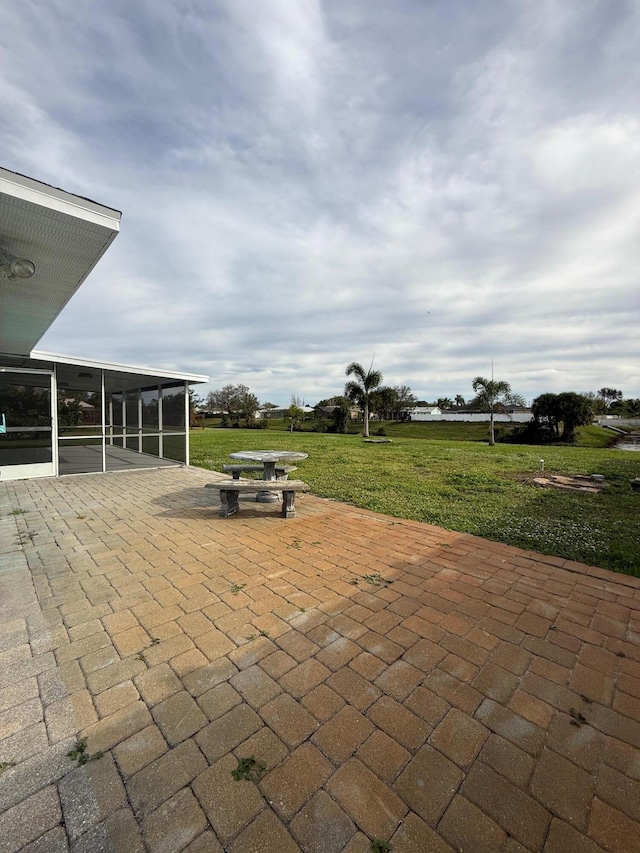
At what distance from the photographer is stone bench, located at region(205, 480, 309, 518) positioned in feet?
16.1

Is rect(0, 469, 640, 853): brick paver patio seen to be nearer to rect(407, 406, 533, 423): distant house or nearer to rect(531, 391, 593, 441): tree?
rect(531, 391, 593, 441): tree

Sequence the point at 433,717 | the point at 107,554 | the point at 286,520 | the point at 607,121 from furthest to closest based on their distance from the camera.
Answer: the point at 607,121
the point at 286,520
the point at 107,554
the point at 433,717

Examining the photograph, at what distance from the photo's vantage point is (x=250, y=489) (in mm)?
4840

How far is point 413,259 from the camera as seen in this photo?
37.3ft

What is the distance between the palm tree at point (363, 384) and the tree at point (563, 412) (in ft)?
45.5

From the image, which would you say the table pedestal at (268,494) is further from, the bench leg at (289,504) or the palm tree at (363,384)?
the palm tree at (363,384)

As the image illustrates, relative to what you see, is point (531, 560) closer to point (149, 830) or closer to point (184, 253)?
point (149, 830)

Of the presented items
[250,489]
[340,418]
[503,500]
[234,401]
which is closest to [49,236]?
[250,489]

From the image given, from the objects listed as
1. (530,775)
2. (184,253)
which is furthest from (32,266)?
(184,253)

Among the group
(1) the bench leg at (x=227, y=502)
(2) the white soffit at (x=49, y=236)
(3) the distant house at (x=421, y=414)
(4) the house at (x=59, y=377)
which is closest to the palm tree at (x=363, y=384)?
(4) the house at (x=59, y=377)

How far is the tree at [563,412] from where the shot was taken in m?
28.2

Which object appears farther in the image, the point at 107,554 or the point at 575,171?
the point at 575,171

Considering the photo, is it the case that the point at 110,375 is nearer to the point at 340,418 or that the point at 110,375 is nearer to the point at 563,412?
the point at 340,418

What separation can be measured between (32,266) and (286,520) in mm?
4151
